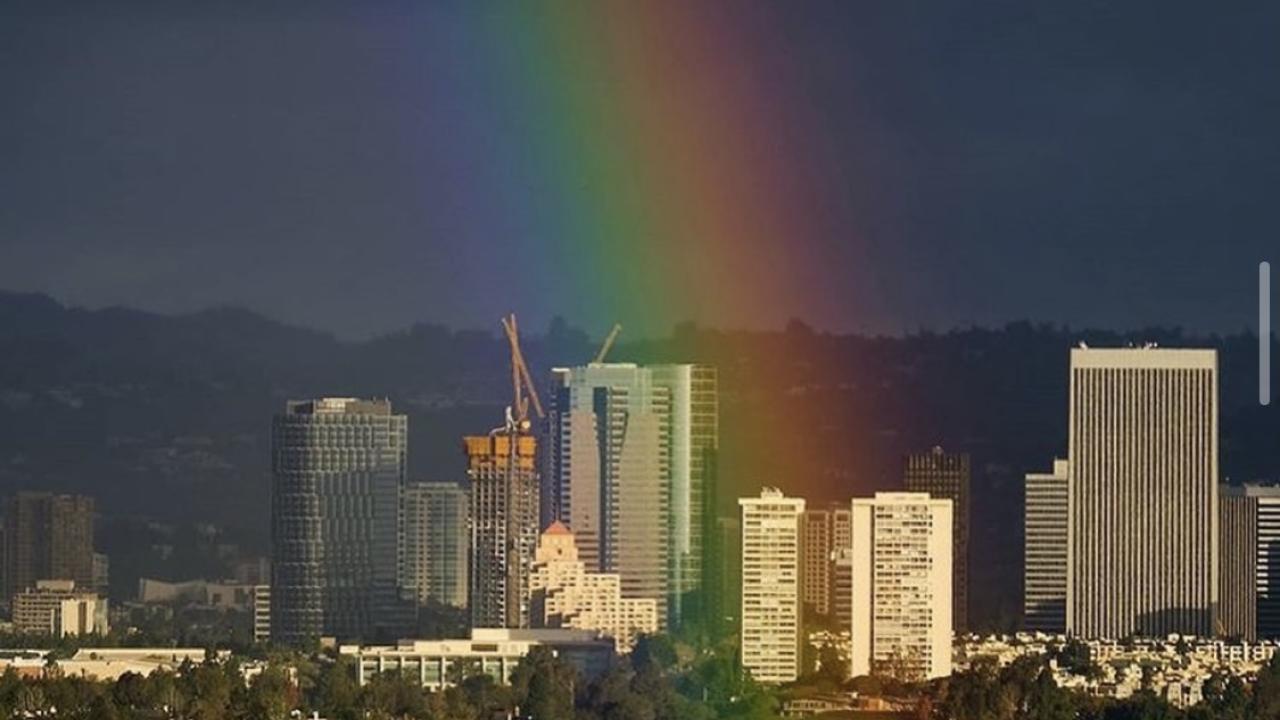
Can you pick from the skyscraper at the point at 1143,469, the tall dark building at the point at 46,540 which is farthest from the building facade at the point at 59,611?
the skyscraper at the point at 1143,469

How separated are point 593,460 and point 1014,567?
6.32 metres

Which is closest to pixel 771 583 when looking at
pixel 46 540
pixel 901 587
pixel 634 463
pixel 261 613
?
pixel 901 587

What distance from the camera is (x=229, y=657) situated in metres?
50.8

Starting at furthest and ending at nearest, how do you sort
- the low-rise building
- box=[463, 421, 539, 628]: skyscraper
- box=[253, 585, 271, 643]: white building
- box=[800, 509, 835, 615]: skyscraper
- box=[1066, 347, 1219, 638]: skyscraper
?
1. box=[1066, 347, 1219, 638]: skyscraper
2. box=[463, 421, 539, 628]: skyscraper
3. box=[253, 585, 271, 643]: white building
4. box=[800, 509, 835, 615]: skyscraper
5. the low-rise building

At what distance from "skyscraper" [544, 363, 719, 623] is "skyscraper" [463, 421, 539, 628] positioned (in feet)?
1.95

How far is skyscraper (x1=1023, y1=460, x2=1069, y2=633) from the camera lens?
204 ft

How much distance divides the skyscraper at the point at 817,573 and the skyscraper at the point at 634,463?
4160 mm

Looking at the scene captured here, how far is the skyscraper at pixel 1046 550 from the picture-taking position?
62.2 metres

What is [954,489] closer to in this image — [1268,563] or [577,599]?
[1268,563]

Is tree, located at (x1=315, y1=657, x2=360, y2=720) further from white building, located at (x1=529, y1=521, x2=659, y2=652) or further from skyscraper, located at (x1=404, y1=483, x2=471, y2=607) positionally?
skyscraper, located at (x1=404, y1=483, x2=471, y2=607)

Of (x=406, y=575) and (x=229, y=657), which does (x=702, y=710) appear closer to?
(x=229, y=657)

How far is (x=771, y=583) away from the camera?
5281 centimetres

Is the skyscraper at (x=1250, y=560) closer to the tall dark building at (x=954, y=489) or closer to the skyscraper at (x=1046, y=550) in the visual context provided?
the skyscraper at (x=1046, y=550)

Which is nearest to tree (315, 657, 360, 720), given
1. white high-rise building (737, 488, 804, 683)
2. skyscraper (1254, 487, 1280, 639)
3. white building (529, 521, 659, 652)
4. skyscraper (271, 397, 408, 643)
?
white building (529, 521, 659, 652)
